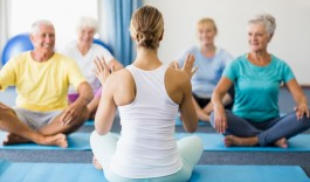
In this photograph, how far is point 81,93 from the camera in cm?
341

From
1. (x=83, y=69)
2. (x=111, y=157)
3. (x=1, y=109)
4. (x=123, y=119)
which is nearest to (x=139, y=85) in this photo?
(x=123, y=119)

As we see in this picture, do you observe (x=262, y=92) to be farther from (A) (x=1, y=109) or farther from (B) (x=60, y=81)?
(A) (x=1, y=109)

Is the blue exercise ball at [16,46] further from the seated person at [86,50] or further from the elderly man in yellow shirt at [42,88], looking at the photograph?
the elderly man in yellow shirt at [42,88]

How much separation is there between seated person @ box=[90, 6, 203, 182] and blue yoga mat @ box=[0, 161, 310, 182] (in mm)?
435

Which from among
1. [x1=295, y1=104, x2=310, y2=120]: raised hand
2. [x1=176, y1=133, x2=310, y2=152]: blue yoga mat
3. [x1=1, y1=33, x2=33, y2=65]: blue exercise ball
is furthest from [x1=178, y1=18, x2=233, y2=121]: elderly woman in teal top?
[x1=1, y1=33, x2=33, y2=65]: blue exercise ball

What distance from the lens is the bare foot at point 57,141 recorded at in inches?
138

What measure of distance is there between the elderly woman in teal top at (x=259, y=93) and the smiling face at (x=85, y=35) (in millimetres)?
1550

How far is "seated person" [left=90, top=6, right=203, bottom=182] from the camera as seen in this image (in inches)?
82.9

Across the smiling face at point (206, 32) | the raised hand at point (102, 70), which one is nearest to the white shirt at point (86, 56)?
the smiling face at point (206, 32)

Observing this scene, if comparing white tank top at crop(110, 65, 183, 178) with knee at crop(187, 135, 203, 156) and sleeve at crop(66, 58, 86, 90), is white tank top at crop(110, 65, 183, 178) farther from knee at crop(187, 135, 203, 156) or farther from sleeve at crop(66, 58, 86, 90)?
sleeve at crop(66, 58, 86, 90)

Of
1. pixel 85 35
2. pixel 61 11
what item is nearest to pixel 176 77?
pixel 85 35

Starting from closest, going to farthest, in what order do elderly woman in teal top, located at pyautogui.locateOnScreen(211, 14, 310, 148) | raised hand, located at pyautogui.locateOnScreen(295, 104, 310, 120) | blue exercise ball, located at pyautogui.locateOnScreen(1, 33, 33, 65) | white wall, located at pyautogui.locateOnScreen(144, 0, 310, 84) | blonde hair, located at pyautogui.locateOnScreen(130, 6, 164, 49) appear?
blonde hair, located at pyautogui.locateOnScreen(130, 6, 164, 49) → raised hand, located at pyautogui.locateOnScreen(295, 104, 310, 120) → elderly woman in teal top, located at pyautogui.locateOnScreen(211, 14, 310, 148) → blue exercise ball, located at pyautogui.locateOnScreen(1, 33, 33, 65) → white wall, located at pyautogui.locateOnScreen(144, 0, 310, 84)

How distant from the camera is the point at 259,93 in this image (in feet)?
11.5

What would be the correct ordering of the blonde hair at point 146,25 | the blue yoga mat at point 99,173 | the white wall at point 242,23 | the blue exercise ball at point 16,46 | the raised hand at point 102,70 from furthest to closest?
the white wall at point 242,23
the blue exercise ball at point 16,46
the blue yoga mat at point 99,173
the raised hand at point 102,70
the blonde hair at point 146,25
